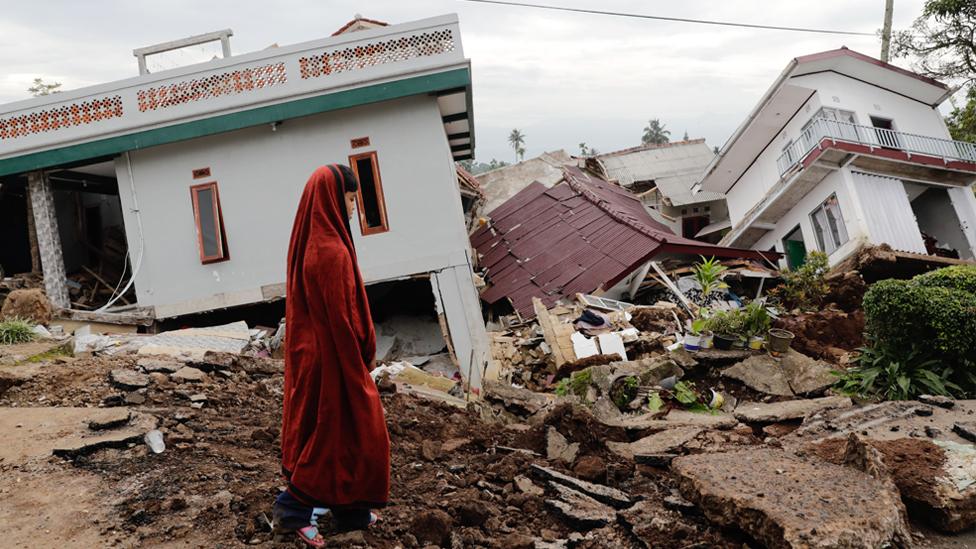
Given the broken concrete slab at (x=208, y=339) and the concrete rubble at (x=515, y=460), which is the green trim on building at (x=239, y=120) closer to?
the broken concrete slab at (x=208, y=339)

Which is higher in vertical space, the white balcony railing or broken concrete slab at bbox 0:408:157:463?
the white balcony railing

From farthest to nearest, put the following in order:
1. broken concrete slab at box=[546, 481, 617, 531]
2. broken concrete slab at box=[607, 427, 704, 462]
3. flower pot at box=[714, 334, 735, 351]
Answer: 1. flower pot at box=[714, 334, 735, 351]
2. broken concrete slab at box=[607, 427, 704, 462]
3. broken concrete slab at box=[546, 481, 617, 531]

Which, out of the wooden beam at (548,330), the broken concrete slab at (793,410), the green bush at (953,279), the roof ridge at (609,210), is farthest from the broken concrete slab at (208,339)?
the green bush at (953,279)

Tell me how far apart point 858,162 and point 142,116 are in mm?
15881

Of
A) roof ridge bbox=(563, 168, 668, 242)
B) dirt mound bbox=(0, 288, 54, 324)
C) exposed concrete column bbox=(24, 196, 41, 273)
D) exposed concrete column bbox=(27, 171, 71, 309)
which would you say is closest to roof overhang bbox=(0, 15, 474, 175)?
exposed concrete column bbox=(27, 171, 71, 309)

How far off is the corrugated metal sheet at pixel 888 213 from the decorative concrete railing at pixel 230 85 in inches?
427

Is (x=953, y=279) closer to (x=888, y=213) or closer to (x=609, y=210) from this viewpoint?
(x=609, y=210)

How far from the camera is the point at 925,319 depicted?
22.7ft

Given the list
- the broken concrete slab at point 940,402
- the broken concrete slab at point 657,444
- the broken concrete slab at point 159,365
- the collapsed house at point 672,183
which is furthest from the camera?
the collapsed house at point 672,183

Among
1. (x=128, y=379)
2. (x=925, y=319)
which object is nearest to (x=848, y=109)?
(x=925, y=319)

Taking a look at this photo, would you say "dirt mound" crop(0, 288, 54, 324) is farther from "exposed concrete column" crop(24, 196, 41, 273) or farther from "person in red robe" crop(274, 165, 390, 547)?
"person in red robe" crop(274, 165, 390, 547)

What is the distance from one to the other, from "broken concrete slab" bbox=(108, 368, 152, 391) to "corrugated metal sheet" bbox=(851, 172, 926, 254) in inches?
604

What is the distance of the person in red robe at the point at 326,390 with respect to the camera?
317 cm

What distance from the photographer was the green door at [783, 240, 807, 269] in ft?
58.7
